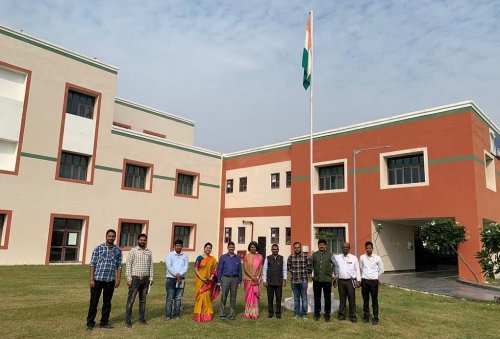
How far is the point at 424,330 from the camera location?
8.21m

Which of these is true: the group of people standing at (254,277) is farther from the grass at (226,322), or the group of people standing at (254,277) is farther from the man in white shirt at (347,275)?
the grass at (226,322)

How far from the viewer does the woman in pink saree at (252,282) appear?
8.80m

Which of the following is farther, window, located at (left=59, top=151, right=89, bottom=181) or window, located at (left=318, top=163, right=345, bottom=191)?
window, located at (left=318, top=163, right=345, bottom=191)

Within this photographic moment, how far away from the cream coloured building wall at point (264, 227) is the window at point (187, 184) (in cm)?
323

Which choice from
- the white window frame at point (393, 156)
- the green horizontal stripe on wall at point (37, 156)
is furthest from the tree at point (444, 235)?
the green horizontal stripe on wall at point (37, 156)

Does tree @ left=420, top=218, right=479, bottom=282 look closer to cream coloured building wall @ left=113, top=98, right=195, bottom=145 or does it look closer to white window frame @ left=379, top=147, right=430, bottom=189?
white window frame @ left=379, top=147, right=430, bottom=189

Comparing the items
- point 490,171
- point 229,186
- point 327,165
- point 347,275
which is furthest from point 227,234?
point 347,275

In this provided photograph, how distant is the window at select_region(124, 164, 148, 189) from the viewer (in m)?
23.6

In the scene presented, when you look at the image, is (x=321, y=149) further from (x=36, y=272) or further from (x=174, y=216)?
(x=36, y=272)

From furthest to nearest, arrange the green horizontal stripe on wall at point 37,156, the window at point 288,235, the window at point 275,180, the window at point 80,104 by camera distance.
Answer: the window at point 275,180
the window at point 288,235
the window at point 80,104
the green horizontal stripe on wall at point 37,156

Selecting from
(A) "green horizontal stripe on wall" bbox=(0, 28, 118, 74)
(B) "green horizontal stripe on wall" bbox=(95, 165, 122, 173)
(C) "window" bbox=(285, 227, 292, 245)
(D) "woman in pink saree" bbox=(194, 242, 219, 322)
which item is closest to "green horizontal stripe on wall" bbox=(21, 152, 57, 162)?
(B) "green horizontal stripe on wall" bbox=(95, 165, 122, 173)

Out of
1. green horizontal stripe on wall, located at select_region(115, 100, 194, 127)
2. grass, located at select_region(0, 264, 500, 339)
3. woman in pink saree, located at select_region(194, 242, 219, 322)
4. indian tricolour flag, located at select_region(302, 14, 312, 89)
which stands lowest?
grass, located at select_region(0, 264, 500, 339)

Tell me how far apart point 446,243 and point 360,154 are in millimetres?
6335

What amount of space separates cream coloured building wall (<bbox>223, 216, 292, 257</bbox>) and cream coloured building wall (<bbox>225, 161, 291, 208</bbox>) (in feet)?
3.16
